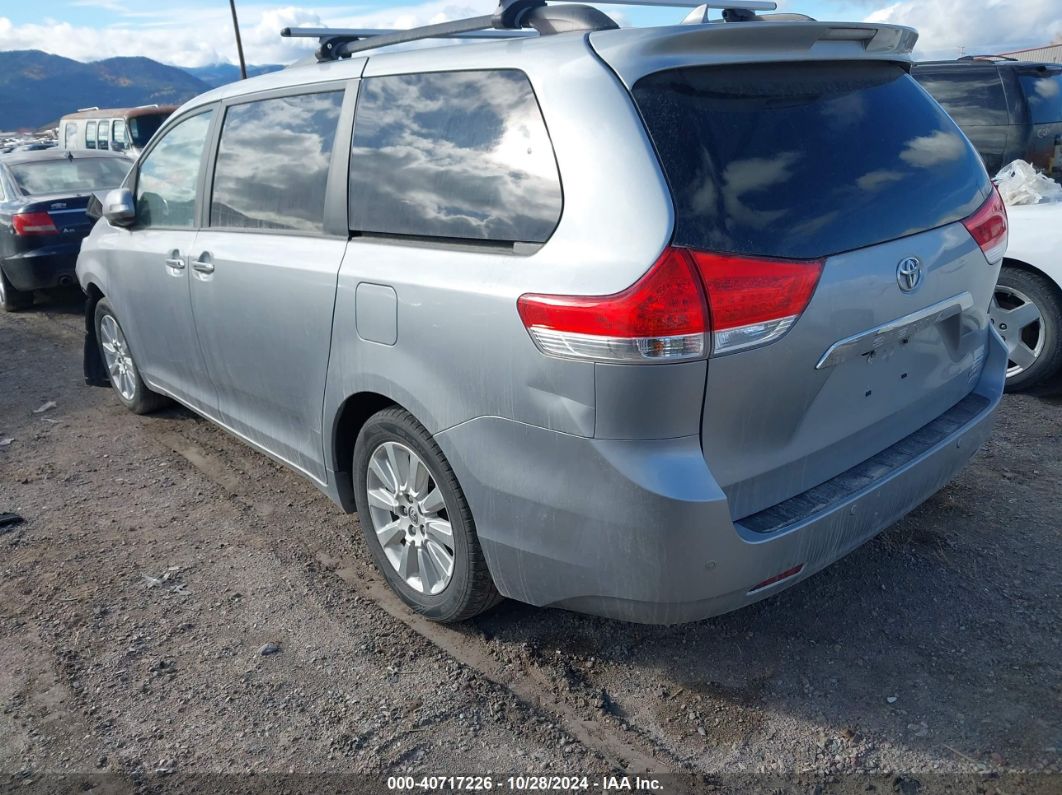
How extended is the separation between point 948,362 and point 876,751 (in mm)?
1238

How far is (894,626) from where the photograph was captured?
9.51ft

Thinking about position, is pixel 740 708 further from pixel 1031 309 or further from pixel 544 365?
pixel 1031 309

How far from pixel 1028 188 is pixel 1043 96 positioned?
1561 millimetres

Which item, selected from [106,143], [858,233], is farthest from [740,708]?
[106,143]

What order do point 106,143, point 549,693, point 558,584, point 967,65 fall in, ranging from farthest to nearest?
point 106,143 < point 967,65 < point 549,693 < point 558,584

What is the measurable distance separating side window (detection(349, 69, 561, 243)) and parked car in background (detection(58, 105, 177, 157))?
611 inches

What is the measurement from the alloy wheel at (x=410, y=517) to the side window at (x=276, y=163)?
0.92 metres

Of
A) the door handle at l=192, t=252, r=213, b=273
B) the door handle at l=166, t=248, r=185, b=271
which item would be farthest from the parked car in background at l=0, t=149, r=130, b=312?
the door handle at l=192, t=252, r=213, b=273

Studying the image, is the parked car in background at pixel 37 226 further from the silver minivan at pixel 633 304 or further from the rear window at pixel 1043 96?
the rear window at pixel 1043 96

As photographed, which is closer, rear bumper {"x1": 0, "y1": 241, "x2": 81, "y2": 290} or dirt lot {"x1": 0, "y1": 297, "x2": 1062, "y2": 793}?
dirt lot {"x1": 0, "y1": 297, "x2": 1062, "y2": 793}

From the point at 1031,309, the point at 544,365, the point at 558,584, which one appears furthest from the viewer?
the point at 1031,309

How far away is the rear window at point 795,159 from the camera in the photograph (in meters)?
2.19

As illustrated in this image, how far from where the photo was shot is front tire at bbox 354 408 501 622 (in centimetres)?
270

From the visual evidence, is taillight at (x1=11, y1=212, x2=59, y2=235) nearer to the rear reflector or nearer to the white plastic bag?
the white plastic bag
